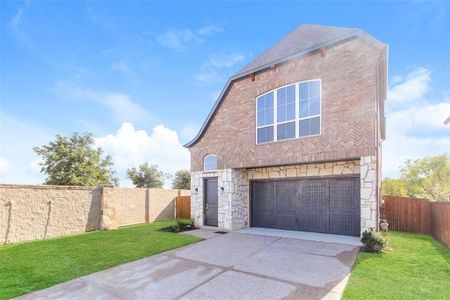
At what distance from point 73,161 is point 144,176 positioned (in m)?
7.41

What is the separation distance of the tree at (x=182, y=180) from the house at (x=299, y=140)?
15.3 m

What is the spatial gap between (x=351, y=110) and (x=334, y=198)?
3.48 m

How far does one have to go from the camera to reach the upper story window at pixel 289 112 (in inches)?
344

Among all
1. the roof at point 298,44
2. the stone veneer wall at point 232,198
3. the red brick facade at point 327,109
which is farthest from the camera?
the stone veneer wall at point 232,198

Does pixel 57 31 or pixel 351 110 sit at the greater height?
pixel 57 31

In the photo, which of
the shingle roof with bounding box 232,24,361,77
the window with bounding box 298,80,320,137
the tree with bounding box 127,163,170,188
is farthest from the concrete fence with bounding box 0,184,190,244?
the tree with bounding box 127,163,170,188

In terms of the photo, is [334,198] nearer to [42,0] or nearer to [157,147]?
[42,0]

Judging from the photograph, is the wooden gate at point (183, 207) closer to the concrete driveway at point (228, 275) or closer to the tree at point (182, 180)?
the concrete driveway at point (228, 275)

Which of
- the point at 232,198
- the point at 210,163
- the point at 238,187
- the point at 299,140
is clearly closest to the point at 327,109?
the point at 299,140

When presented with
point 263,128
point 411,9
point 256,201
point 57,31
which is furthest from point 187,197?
point 411,9

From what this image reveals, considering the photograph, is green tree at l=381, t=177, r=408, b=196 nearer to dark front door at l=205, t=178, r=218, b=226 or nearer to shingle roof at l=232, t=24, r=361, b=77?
shingle roof at l=232, t=24, r=361, b=77

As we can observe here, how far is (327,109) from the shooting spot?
8.30 metres

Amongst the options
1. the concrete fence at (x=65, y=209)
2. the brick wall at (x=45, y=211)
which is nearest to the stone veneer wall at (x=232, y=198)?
the concrete fence at (x=65, y=209)

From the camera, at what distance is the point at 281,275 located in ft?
16.6
